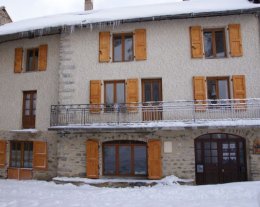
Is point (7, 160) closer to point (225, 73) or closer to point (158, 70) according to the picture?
point (158, 70)

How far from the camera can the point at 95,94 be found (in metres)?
13.2

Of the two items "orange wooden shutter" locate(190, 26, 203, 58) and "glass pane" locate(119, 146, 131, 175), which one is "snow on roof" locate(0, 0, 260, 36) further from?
"glass pane" locate(119, 146, 131, 175)

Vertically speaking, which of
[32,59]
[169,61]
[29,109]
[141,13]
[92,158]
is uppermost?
[141,13]

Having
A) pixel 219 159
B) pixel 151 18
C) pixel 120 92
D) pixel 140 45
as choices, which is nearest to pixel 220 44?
pixel 151 18

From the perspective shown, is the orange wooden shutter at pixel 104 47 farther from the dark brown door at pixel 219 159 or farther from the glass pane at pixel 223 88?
the dark brown door at pixel 219 159

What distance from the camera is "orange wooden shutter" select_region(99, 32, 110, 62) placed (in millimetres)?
13453

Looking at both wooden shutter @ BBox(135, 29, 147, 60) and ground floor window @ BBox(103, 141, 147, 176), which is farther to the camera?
wooden shutter @ BBox(135, 29, 147, 60)

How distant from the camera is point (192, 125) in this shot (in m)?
11.6

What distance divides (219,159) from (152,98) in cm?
410

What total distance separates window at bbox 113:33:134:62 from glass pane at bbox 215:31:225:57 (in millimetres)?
4074

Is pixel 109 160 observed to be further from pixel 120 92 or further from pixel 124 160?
pixel 120 92

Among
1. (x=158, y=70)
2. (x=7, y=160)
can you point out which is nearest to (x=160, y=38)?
(x=158, y=70)

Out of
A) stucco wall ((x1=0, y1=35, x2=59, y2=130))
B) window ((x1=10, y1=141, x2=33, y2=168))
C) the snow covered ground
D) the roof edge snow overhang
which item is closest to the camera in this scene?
the snow covered ground

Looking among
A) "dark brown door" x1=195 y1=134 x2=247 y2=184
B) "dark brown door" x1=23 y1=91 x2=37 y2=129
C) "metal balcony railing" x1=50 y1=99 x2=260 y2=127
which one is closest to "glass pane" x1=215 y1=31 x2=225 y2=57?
"metal balcony railing" x1=50 y1=99 x2=260 y2=127
